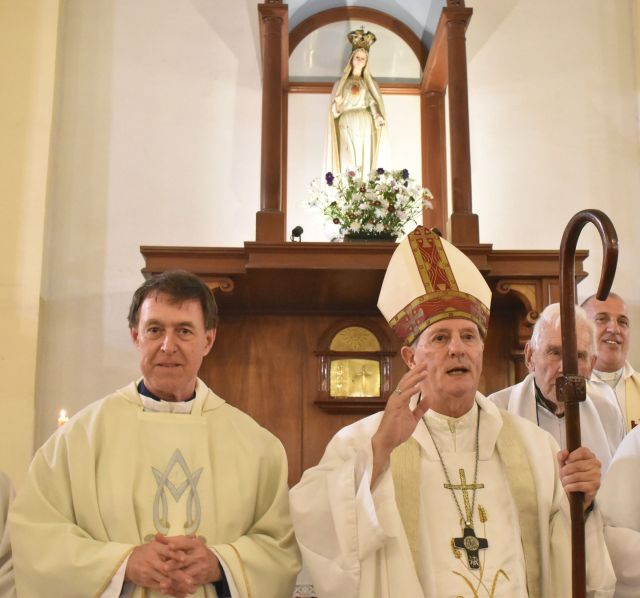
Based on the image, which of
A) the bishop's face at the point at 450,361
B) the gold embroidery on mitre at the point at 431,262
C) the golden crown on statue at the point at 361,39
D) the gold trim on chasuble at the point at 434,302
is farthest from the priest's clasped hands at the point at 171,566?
the golden crown on statue at the point at 361,39

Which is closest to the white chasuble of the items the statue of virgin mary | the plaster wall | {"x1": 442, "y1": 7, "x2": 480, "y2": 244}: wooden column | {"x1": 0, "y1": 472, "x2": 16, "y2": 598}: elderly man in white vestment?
{"x1": 0, "y1": 472, "x2": 16, "y2": 598}: elderly man in white vestment

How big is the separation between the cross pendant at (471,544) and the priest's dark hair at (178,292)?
1200 millimetres

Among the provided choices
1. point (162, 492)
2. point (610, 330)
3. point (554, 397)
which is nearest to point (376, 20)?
point (610, 330)

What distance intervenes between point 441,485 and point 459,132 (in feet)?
9.78

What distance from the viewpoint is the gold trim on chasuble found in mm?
3375

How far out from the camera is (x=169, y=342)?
11.0 feet

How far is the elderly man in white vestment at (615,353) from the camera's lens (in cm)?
497

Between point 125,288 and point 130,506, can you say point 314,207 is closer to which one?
point 125,288

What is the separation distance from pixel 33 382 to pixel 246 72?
8.51ft

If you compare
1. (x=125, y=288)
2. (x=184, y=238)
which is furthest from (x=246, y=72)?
(x=125, y=288)

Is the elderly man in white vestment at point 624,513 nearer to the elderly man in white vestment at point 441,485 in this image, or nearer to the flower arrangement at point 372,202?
the elderly man in white vestment at point 441,485

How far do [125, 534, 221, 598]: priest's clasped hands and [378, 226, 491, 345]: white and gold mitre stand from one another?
3.53 ft

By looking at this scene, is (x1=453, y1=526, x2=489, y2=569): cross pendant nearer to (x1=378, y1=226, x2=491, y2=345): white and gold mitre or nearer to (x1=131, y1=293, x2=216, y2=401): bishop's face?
(x1=378, y1=226, x2=491, y2=345): white and gold mitre

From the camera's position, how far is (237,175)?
6.45m
